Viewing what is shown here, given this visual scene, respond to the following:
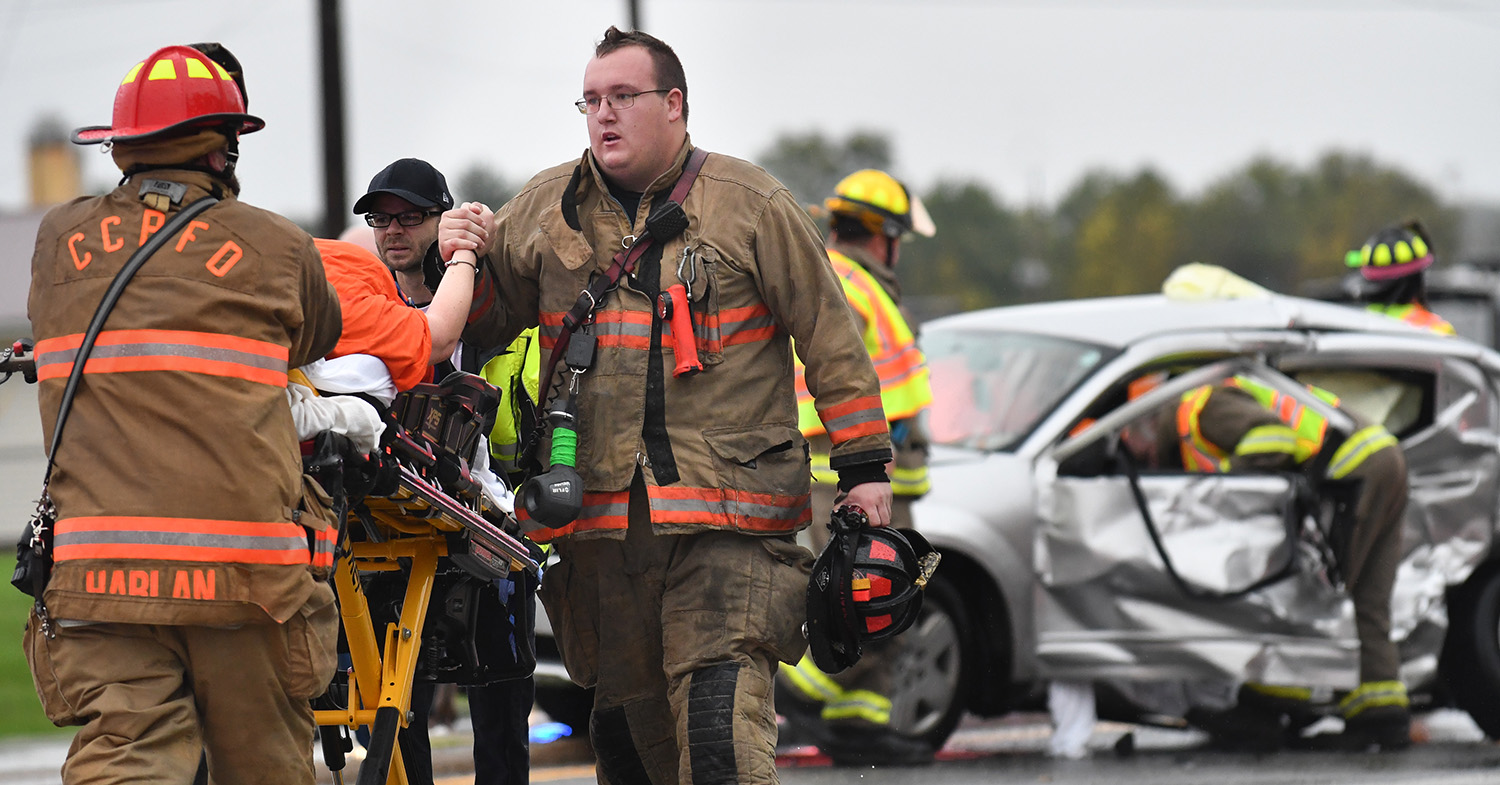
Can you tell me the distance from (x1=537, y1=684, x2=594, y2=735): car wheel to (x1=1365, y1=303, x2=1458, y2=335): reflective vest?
415 centimetres

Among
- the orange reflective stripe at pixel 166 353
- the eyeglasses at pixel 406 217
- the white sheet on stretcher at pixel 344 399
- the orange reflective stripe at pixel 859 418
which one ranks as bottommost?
the orange reflective stripe at pixel 859 418

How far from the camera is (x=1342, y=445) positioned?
7500 mm

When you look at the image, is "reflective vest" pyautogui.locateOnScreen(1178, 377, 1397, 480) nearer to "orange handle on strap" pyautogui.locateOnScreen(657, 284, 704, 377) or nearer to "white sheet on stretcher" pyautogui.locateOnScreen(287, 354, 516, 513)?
"orange handle on strap" pyautogui.locateOnScreen(657, 284, 704, 377)

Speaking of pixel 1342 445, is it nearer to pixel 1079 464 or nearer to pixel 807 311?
pixel 1079 464

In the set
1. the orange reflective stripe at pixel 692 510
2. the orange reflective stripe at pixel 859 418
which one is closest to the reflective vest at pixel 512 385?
the orange reflective stripe at pixel 692 510

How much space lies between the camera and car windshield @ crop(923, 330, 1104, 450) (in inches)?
287

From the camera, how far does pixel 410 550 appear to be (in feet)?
14.2

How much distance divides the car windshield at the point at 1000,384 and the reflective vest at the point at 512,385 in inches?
110

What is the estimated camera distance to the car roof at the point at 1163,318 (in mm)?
7398

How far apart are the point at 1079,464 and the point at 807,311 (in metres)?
3.24

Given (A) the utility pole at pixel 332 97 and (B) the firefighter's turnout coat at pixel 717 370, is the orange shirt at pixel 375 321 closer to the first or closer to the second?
(B) the firefighter's turnout coat at pixel 717 370

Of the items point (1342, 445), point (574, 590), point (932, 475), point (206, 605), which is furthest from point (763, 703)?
point (1342, 445)

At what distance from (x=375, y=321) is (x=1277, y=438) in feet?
15.2

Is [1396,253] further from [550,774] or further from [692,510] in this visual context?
[692,510]
